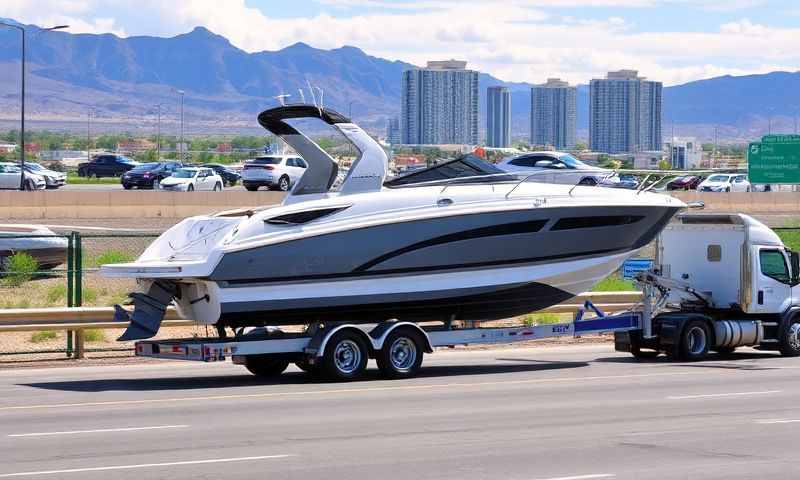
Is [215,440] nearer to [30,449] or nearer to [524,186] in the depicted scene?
[30,449]

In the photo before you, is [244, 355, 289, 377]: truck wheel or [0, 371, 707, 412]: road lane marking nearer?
[0, 371, 707, 412]: road lane marking

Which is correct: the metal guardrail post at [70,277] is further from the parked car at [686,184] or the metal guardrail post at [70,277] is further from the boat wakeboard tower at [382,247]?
the parked car at [686,184]

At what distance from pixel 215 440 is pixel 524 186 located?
863 centimetres

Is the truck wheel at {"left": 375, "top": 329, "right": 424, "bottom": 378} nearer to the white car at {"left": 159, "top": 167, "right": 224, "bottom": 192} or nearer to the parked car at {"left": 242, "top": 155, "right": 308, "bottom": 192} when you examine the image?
the parked car at {"left": 242, "top": 155, "right": 308, "bottom": 192}

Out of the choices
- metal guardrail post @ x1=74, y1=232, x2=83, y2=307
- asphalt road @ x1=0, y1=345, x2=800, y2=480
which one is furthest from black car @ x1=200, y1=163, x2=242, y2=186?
asphalt road @ x1=0, y1=345, x2=800, y2=480

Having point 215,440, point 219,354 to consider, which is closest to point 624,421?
point 215,440

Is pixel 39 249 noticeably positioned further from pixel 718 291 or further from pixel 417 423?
pixel 417 423

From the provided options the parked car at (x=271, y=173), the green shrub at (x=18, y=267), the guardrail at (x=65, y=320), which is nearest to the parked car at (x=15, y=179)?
the parked car at (x=271, y=173)

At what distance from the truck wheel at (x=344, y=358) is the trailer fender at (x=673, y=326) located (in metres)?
5.16

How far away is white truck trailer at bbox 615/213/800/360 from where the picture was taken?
22.0m

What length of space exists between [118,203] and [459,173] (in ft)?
97.1

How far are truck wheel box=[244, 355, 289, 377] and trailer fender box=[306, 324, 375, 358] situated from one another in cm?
121

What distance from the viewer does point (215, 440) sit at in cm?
1356

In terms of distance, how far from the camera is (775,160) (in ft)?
153
